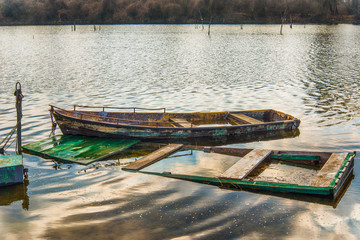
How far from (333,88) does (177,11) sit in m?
169

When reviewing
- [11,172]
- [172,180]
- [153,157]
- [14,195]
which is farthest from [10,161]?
[172,180]

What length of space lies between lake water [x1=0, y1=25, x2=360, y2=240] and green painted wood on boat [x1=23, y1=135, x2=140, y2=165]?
402 mm

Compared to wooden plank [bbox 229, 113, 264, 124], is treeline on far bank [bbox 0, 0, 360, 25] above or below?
above

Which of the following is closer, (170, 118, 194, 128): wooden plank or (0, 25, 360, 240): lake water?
(0, 25, 360, 240): lake water

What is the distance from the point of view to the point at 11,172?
12.4 meters

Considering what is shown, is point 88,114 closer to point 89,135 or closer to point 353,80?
point 89,135

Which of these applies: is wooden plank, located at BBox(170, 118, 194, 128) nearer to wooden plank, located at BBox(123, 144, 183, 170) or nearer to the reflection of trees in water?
wooden plank, located at BBox(123, 144, 183, 170)

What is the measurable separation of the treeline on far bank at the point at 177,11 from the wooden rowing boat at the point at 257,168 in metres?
182

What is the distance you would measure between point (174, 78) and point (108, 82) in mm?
6317

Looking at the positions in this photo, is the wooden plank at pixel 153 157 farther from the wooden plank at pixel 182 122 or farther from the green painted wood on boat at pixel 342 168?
the green painted wood on boat at pixel 342 168

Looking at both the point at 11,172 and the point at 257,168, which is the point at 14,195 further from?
the point at 257,168

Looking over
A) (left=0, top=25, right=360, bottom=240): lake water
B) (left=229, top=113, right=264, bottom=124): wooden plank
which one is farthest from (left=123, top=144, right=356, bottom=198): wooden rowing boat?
(left=229, top=113, right=264, bottom=124): wooden plank

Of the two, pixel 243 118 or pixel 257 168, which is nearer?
pixel 257 168

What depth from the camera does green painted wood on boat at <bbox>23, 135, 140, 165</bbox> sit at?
48.9ft
